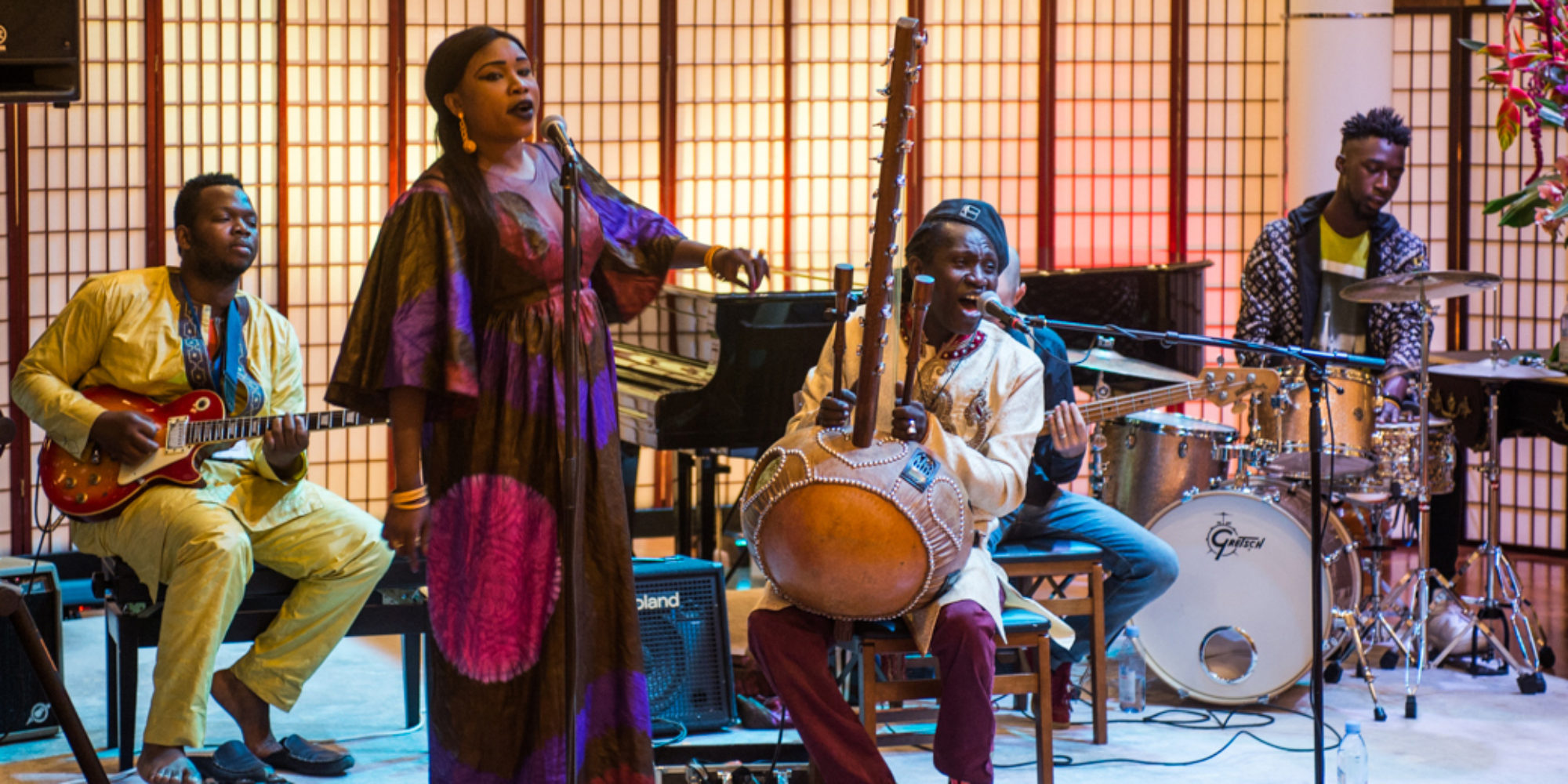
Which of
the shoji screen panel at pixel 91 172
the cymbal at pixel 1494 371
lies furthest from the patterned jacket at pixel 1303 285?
the shoji screen panel at pixel 91 172

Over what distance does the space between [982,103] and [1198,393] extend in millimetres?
3348

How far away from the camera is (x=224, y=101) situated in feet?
22.5

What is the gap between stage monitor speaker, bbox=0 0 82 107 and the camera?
3.95 metres

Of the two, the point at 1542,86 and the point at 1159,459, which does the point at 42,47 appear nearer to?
the point at 1159,459

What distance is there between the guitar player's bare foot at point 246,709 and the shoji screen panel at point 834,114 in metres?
3.73

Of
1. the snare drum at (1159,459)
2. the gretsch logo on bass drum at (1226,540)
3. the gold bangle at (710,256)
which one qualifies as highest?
the gold bangle at (710,256)

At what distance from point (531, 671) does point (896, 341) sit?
1.03 metres

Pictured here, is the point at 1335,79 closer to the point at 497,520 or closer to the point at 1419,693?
the point at 1419,693

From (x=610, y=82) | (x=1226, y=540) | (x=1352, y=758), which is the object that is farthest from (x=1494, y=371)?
(x=610, y=82)

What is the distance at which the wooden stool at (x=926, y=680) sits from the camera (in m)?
3.69

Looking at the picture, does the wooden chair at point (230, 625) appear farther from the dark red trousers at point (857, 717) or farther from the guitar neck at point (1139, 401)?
the guitar neck at point (1139, 401)

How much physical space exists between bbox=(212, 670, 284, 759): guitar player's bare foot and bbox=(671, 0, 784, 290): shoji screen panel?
3.55 m

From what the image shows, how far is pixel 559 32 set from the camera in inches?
290

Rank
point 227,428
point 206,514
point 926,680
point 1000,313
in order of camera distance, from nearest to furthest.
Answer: point 1000,313, point 926,680, point 206,514, point 227,428
